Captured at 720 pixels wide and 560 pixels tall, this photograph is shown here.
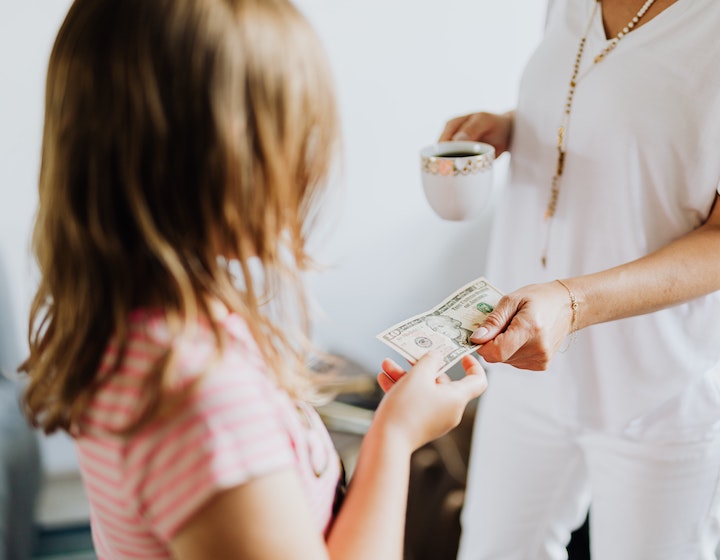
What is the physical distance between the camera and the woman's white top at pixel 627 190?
87 centimetres

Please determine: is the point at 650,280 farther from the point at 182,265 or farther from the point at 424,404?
the point at 182,265

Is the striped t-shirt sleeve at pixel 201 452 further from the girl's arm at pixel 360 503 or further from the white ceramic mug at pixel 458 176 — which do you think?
the white ceramic mug at pixel 458 176

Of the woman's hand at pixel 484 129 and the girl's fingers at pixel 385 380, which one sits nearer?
the girl's fingers at pixel 385 380

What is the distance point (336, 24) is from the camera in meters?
1.52

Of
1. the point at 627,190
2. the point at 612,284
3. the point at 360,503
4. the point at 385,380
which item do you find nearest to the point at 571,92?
the point at 627,190

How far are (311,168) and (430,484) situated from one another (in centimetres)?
117

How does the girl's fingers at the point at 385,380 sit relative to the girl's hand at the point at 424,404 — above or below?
below

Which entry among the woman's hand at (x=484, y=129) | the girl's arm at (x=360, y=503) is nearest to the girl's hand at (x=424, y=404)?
the girl's arm at (x=360, y=503)

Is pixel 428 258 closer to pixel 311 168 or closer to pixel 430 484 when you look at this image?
pixel 430 484

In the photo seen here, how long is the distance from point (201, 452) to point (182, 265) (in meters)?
0.15

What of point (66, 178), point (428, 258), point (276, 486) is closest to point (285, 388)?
point (276, 486)

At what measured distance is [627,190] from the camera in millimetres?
Answer: 921

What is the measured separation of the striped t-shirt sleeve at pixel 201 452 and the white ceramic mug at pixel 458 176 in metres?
0.59

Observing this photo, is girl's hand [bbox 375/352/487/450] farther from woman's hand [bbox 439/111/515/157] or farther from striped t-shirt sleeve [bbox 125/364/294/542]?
woman's hand [bbox 439/111/515/157]
